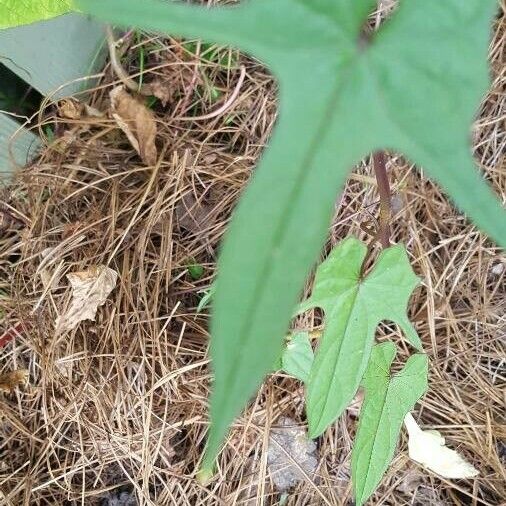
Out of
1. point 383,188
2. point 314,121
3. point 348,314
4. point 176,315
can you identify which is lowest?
point 176,315

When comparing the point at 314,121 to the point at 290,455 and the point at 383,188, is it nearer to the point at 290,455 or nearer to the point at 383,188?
the point at 383,188

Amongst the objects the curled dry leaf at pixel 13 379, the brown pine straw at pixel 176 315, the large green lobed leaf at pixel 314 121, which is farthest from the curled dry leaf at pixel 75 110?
the large green lobed leaf at pixel 314 121

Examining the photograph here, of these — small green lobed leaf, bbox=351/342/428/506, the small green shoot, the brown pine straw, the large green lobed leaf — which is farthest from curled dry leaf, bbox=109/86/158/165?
the large green lobed leaf

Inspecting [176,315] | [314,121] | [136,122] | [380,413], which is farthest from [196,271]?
[314,121]

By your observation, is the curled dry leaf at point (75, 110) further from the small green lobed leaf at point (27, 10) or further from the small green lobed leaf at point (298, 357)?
the small green lobed leaf at point (298, 357)

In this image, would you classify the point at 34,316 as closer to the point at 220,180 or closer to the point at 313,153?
the point at 220,180

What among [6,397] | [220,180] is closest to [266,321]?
[220,180]

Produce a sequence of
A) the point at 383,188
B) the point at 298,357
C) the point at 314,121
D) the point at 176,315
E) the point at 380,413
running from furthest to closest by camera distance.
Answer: the point at 176,315 < the point at 298,357 < the point at 380,413 < the point at 383,188 < the point at 314,121
